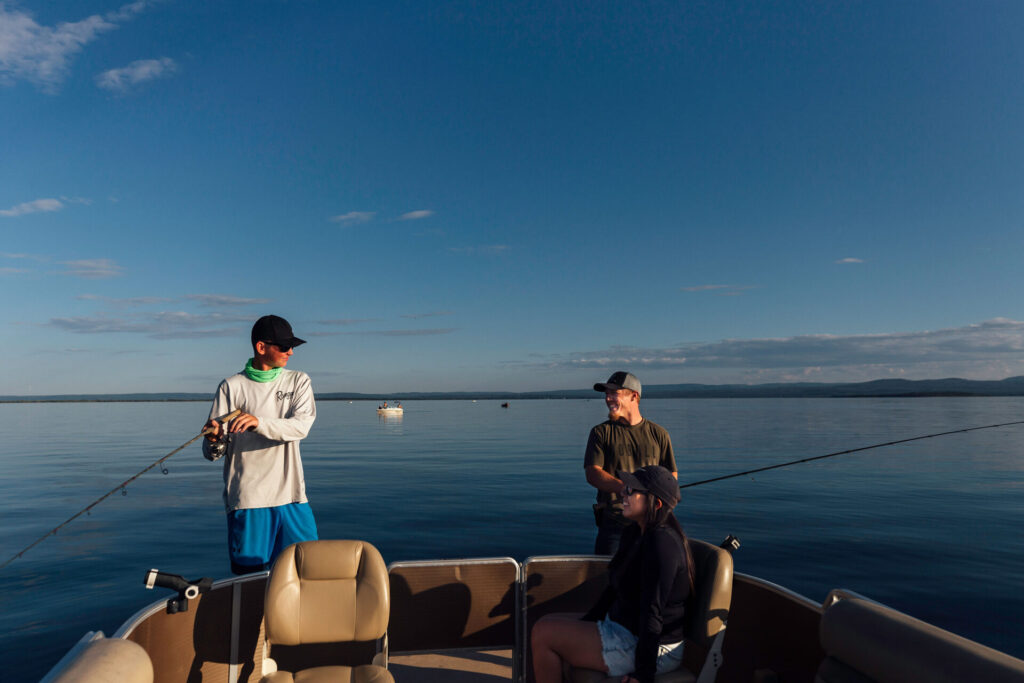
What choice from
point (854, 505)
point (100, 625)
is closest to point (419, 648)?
point (100, 625)

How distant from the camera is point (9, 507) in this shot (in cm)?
1437

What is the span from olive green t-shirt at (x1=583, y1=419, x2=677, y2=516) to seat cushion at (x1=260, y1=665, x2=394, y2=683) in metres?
1.86

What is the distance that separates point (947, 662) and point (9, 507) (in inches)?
Result: 728

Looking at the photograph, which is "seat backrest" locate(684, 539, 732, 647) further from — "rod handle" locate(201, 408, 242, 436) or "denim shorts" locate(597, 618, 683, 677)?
"rod handle" locate(201, 408, 242, 436)

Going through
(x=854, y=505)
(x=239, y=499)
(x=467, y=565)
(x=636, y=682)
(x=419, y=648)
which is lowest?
(x=854, y=505)

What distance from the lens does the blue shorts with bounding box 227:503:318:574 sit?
11.7ft

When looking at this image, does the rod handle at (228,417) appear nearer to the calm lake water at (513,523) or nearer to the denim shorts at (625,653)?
the denim shorts at (625,653)

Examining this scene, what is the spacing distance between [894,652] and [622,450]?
2227 mm

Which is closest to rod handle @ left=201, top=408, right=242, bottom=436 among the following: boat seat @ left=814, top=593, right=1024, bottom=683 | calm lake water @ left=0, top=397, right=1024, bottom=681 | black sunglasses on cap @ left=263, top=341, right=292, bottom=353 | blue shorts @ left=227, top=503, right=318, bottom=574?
black sunglasses on cap @ left=263, top=341, right=292, bottom=353

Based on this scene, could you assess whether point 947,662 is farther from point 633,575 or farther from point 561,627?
point 561,627

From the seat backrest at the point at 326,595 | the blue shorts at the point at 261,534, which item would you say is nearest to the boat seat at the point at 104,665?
the seat backrest at the point at 326,595

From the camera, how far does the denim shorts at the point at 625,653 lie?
9.61ft

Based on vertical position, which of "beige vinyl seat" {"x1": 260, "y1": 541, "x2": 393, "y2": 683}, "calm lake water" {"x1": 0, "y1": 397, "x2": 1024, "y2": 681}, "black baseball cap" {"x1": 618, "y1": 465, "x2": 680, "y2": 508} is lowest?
"calm lake water" {"x1": 0, "y1": 397, "x2": 1024, "y2": 681}

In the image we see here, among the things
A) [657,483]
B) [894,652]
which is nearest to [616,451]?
[657,483]
